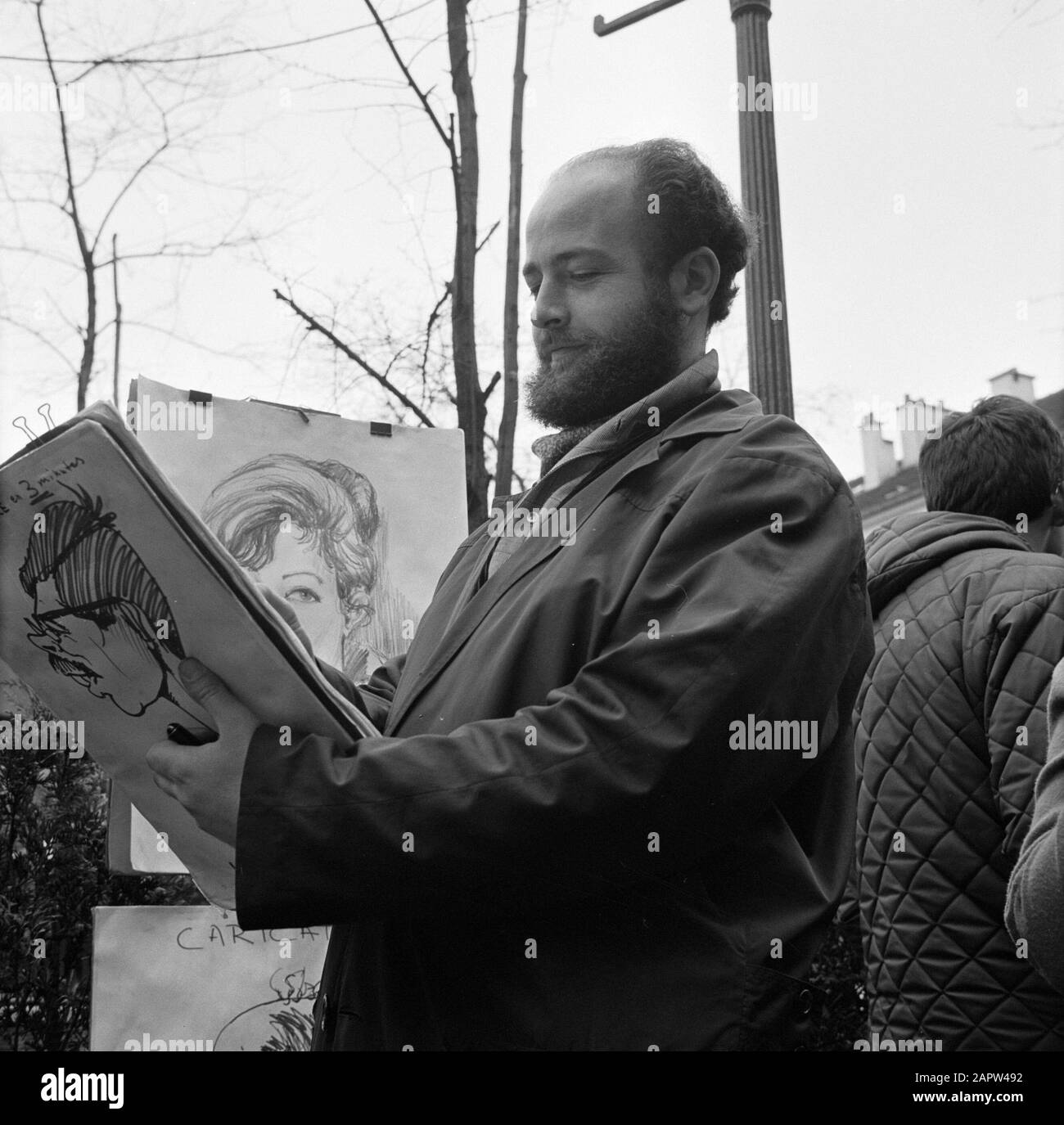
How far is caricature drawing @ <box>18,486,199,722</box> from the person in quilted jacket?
1473 millimetres

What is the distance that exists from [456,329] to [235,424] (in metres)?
0.96

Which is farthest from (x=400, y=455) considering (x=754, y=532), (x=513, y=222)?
(x=754, y=532)

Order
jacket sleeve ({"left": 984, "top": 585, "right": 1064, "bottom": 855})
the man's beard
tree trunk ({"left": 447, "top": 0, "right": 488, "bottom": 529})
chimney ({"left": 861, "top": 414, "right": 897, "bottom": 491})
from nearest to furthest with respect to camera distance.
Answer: the man's beard < jacket sleeve ({"left": 984, "top": 585, "right": 1064, "bottom": 855}) < tree trunk ({"left": 447, "top": 0, "right": 488, "bottom": 529}) < chimney ({"left": 861, "top": 414, "right": 897, "bottom": 491})

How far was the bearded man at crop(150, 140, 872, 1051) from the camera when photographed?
4.14 feet

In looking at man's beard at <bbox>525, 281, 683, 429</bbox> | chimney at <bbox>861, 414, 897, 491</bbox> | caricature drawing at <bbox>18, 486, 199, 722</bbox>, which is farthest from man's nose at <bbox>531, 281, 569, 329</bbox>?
chimney at <bbox>861, 414, 897, 491</bbox>

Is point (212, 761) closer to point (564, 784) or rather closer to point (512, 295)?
point (564, 784)

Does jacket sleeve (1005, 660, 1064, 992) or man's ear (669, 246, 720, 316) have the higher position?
man's ear (669, 246, 720, 316)

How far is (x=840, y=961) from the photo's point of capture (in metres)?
3.72

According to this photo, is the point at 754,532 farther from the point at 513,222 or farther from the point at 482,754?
the point at 513,222

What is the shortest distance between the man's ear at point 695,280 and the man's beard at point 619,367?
22mm

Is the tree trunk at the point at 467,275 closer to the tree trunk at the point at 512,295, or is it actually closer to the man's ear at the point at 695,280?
the tree trunk at the point at 512,295

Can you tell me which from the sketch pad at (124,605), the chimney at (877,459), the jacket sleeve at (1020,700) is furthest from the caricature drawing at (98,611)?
the chimney at (877,459)

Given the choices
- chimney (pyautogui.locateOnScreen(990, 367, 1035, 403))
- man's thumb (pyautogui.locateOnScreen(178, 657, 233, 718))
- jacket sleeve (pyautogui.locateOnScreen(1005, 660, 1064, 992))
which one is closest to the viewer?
jacket sleeve (pyautogui.locateOnScreen(1005, 660, 1064, 992))

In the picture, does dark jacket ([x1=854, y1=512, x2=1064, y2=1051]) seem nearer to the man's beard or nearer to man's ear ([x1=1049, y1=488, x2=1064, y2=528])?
man's ear ([x1=1049, y1=488, x2=1064, y2=528])
